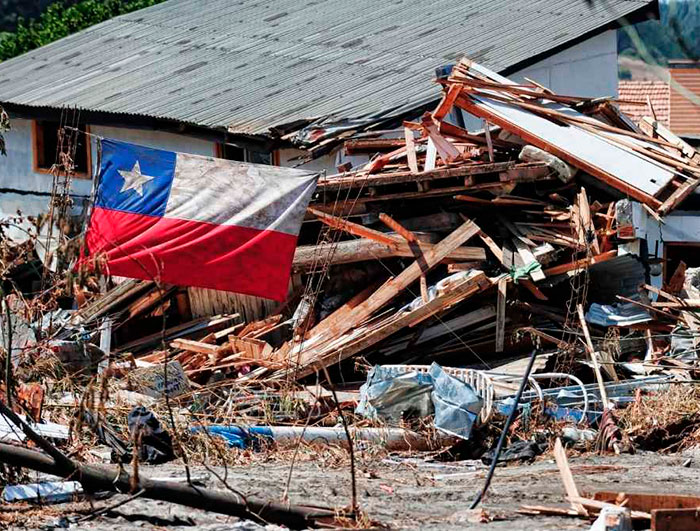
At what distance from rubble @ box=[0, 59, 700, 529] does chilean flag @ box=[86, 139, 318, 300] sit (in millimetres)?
702

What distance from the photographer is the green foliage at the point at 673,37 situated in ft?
9.41

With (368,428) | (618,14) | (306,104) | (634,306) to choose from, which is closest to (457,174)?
(634,306)

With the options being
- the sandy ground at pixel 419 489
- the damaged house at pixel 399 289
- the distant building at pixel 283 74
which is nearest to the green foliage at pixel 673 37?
the sandy ground at pixel 419 489

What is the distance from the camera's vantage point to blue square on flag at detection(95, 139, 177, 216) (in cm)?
1241

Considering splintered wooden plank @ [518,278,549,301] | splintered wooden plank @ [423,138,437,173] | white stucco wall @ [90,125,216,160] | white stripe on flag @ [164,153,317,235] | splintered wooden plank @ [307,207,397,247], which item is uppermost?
white stucco wall @ [90,125,216,160]

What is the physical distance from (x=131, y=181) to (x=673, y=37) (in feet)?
32.9

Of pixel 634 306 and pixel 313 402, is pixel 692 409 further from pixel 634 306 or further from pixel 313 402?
pixel 313 402

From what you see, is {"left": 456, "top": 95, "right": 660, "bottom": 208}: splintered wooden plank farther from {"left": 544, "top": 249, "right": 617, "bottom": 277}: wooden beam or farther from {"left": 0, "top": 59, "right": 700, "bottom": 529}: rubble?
{"left": 544, "top": 249, "right": 617, "bottom": 277}: wooden beam

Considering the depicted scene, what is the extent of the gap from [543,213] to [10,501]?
715cm

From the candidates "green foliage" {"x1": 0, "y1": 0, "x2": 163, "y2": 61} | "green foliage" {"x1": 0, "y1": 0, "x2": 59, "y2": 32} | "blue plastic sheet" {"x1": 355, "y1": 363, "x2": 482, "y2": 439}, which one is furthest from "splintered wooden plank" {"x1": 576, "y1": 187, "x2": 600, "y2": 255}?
"green foliage" {"x1": 0, "y1": 0, "x2": 59, "y2": 32}

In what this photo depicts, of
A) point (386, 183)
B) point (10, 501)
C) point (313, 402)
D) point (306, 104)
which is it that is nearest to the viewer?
point (10, 501)

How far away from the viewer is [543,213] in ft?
43.3

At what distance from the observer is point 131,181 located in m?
12.4

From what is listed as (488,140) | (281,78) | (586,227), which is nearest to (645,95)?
(281,78)
